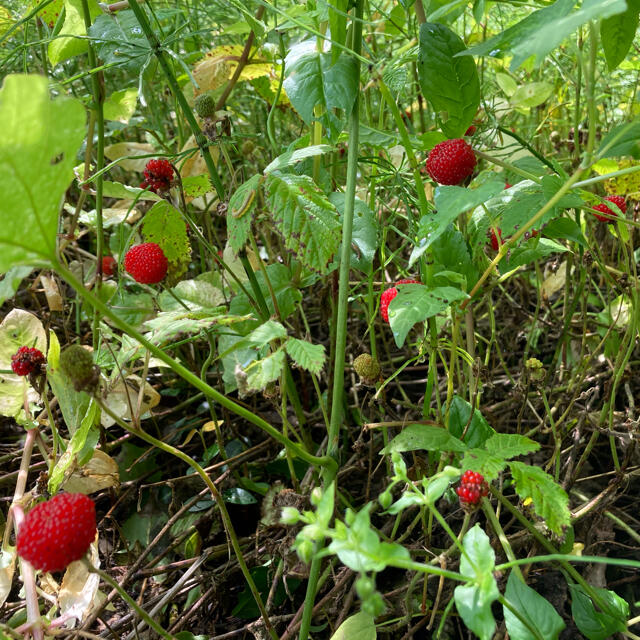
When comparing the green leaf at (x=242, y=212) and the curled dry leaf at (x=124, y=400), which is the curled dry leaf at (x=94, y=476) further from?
the green leaf at (x=242, y=212)

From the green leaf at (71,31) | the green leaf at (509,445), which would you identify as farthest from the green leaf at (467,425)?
the green leaf at (71,31)

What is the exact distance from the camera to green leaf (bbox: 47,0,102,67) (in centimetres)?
98

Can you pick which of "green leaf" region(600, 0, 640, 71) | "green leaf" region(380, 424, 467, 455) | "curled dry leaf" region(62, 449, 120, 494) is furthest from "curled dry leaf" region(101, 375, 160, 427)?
"green leaf" region(600, 0, 640, 71)

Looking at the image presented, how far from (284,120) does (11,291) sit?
3.99ft

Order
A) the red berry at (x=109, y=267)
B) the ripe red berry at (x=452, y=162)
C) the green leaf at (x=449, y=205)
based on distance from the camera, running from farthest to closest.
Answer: the red berry at (x=109, y=267)
the ripe red berry at (x=452, y=162)
the green leaf at (x=449, y=205)

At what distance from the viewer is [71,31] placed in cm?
101

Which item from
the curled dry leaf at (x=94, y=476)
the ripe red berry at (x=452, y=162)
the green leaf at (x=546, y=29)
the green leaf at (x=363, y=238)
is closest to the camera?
the green leaf at (x=546, y=29)

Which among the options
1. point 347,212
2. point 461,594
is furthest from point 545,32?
point 461,594

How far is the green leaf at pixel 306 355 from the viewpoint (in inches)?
21.4

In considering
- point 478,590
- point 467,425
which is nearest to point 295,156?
point 467,425

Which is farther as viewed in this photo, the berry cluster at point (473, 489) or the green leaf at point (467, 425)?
the green leaf at point (467, 425)

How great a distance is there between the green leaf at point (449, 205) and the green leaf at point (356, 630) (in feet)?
1.39

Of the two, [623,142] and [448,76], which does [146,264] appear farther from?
[623,142]

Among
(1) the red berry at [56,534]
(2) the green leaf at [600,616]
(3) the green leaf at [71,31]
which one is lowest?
(2) the green leaf at [600,616]
